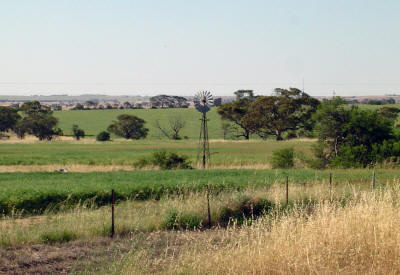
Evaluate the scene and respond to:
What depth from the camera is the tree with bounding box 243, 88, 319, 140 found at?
7956 cm

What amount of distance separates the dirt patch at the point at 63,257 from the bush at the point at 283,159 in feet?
86.7

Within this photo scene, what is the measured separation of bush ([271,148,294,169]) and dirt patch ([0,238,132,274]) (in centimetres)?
2643

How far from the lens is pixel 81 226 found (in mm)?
13492

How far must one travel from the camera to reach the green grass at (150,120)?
97688 mm

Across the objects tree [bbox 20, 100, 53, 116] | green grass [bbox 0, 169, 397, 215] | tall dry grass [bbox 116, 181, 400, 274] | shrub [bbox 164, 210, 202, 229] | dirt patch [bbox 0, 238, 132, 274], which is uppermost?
tree [bbox 20, 100, 53, 116]

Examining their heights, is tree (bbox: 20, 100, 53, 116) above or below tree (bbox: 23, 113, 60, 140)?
above

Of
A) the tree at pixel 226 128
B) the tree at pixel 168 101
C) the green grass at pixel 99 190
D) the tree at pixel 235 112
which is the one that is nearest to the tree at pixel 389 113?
the tree at pixel 235 112

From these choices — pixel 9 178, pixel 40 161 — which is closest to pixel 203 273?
pixel 9 178

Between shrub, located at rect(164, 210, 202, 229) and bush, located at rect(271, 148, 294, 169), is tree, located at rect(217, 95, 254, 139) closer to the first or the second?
bush, located at rect(271, 148, 294, 169)

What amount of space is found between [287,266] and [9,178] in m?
23.2

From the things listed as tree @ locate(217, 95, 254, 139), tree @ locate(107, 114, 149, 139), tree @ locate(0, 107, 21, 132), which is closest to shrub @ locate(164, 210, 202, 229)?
tree @ locate(217, 95, 254, 139)

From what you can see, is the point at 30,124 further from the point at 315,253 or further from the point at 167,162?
the point at 315,253

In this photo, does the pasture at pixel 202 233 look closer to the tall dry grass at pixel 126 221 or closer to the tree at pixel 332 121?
the tall dry grass at pixel 126 221

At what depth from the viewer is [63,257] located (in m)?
10.9
